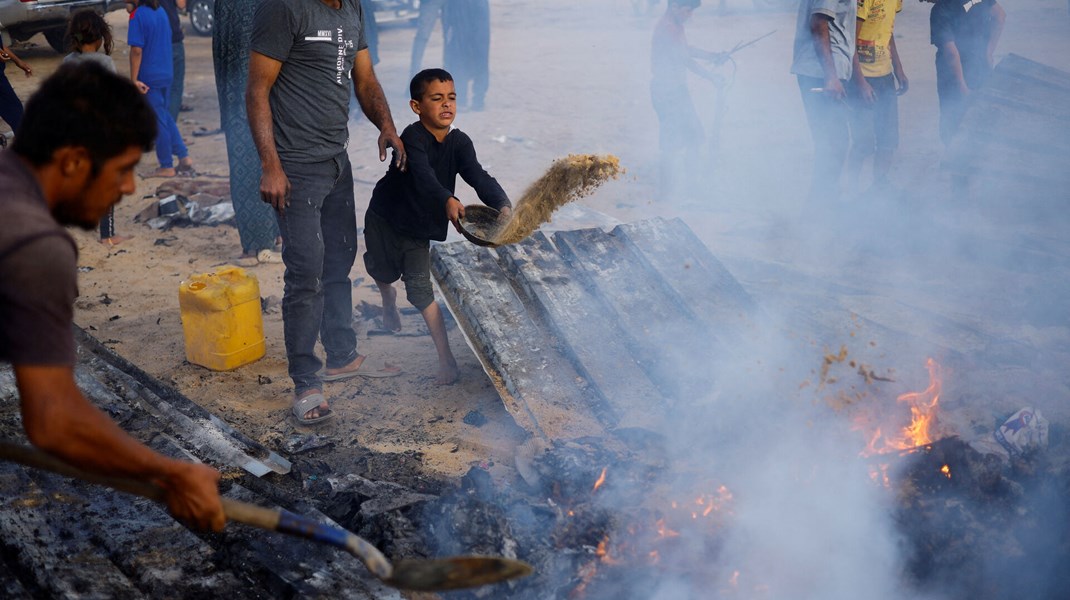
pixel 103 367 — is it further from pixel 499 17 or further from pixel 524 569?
pixel 499 17

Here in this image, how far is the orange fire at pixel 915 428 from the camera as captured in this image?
3767mm

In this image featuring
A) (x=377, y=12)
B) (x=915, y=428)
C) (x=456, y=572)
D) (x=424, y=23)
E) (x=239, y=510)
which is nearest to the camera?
(x=239, y=510)

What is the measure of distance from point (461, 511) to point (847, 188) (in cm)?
560

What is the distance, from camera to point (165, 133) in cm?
850

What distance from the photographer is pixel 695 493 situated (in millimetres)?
3426

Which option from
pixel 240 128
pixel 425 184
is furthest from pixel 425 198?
pixel 240 128

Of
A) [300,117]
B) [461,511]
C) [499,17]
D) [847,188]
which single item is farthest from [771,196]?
[499,17]

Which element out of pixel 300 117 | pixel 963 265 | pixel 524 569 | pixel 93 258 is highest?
pixel 300 117

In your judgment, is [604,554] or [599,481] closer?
[604,554]

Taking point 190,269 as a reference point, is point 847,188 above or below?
above

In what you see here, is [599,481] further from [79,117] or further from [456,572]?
[79,117]

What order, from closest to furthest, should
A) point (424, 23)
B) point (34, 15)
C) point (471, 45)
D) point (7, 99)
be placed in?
point (7, 99) < point (471, 45) < point (424, 23) < point (34, 15)

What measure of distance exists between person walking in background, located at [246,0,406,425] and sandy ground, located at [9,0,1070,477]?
0.52 m

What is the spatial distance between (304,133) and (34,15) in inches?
447
